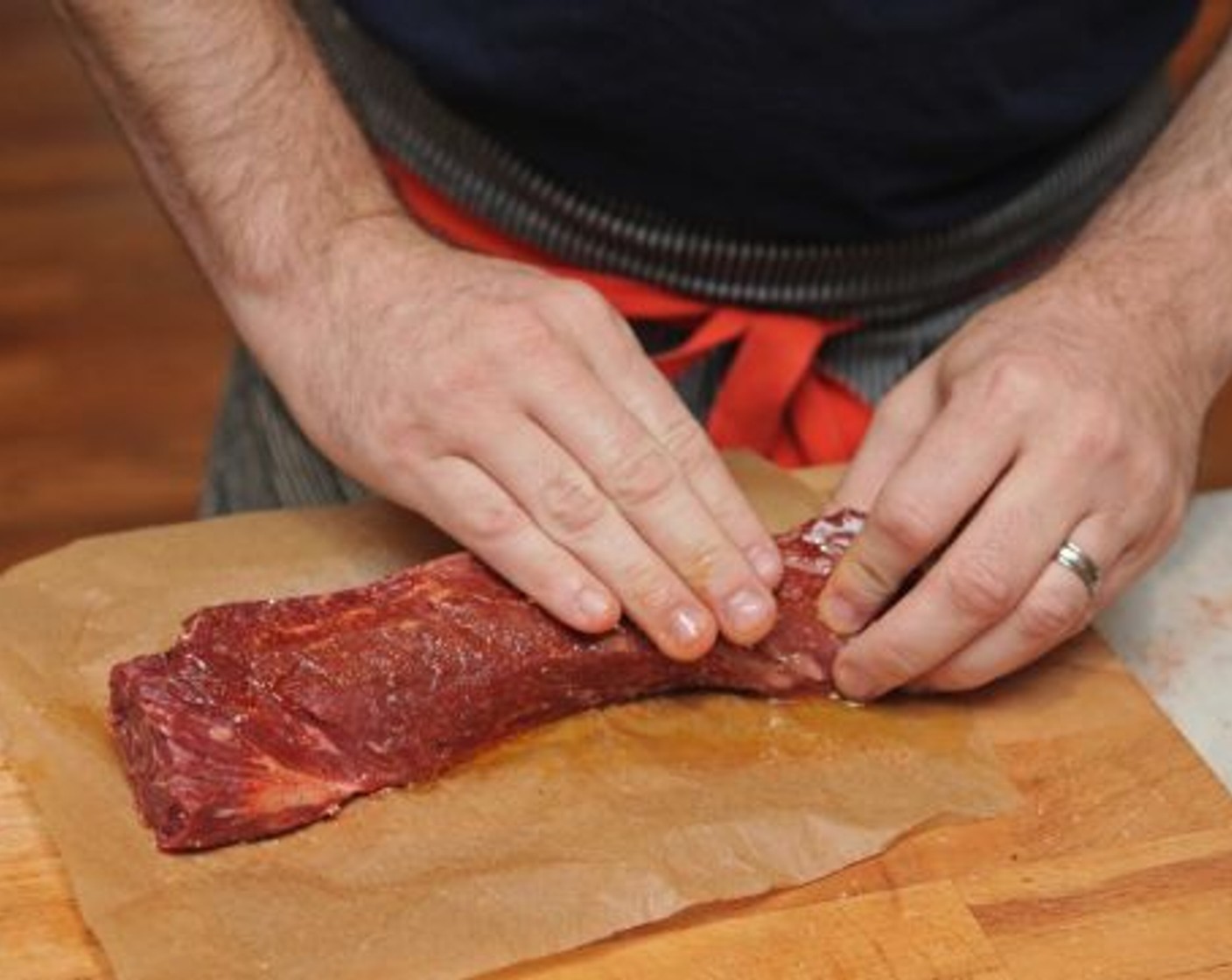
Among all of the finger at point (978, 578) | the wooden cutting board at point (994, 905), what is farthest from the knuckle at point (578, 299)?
Answer: the wooden cutting board at point (994, 905)

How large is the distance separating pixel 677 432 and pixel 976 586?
0.25 metres

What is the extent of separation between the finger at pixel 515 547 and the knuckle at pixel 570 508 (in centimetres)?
2

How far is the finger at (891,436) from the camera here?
1679 millimetres

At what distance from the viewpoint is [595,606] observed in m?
1.53

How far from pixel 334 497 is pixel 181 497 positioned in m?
1.61

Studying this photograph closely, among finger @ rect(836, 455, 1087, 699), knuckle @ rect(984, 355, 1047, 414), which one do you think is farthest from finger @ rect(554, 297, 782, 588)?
knuckle @ rect(984, 355, 1047, 414)

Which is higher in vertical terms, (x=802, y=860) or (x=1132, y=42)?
(x=1132, y=42)

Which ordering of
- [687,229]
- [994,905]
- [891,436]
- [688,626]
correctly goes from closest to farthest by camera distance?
[994,905], [688,626], [891,436], [687,229]

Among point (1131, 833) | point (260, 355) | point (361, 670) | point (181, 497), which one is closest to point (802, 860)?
point (1131, 833)

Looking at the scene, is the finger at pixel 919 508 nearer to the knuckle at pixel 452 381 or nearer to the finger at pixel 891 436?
the finger at pixel 891 436

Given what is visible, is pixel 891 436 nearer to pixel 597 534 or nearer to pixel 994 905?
pixel 597 534

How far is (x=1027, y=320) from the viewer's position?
165cm

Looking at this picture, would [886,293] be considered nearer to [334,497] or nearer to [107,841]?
[334,497]

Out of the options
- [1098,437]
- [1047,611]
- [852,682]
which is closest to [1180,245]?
[1098,437]
